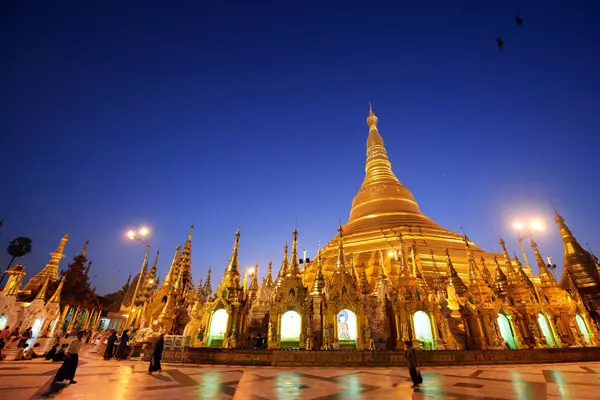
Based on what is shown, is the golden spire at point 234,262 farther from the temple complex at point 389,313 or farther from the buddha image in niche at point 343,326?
the buddha image in niche at point 343,326

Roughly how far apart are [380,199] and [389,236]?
31.5 ft

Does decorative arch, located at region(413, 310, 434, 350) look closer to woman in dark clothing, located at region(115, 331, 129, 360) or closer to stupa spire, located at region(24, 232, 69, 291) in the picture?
woman in dark clothing, located at region(115, 331, 129, 360)

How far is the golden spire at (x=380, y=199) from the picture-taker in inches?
1417

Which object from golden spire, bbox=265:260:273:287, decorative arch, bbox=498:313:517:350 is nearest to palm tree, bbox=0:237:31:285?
golden spire, bbox=265:260:273:287

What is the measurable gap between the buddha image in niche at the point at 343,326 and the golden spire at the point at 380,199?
19.4m

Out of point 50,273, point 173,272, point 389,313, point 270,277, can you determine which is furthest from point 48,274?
point 389,313

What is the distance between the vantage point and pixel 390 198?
3938 cm

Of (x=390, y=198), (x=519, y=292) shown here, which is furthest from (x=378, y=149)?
(x=519, y=292)

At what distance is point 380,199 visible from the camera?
39.6m

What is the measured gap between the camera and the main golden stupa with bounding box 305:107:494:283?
88.1 ft

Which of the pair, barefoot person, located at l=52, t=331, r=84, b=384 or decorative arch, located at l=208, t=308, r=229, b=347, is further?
decorative arch, located at l=208, t=308, r=229, b=347

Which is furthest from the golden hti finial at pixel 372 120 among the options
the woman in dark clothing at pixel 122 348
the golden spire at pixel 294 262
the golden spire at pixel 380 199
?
the woman in dark clothing at pixel 122 348

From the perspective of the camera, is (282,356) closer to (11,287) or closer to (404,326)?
(404,326)

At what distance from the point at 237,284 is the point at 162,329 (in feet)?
18.4
